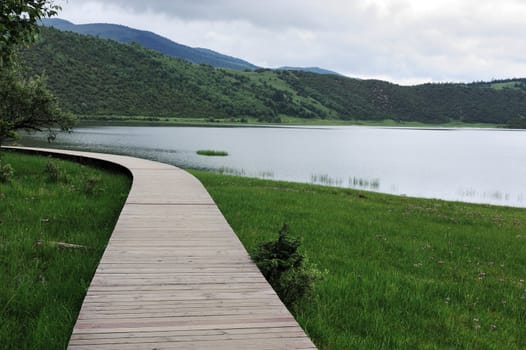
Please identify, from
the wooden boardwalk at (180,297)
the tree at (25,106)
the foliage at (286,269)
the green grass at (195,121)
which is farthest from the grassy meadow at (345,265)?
the green grass at (195,121)

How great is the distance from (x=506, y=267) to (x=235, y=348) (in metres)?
8.07

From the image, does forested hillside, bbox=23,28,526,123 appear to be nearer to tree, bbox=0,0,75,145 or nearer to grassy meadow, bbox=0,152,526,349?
tree, bbox=0,0,75,145

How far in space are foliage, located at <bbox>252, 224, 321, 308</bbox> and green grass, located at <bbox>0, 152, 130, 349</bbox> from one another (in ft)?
8.75

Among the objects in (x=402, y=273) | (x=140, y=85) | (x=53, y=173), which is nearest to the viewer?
(x=402, y=273)

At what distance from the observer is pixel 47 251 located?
7469mm

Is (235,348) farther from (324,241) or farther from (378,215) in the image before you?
(378,215)

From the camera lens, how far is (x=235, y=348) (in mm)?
3488

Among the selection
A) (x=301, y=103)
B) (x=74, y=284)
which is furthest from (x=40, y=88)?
(x=301, y=103)

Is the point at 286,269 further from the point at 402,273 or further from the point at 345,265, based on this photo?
the point at 402,273

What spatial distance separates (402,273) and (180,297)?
16.6 feet

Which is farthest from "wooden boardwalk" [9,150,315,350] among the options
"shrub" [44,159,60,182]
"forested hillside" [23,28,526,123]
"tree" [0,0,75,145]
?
"forested hillside" [23,28,526,123]

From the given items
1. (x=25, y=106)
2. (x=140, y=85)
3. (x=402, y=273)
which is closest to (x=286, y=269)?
(x=402, y=273)

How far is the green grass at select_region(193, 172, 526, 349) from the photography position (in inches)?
210

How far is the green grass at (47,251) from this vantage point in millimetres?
4742
